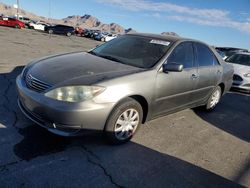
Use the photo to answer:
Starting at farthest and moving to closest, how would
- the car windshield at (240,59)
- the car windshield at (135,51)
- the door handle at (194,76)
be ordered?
the car windshield at (240,59) < the door handle at (194,76) < the car windshield at (135,51)

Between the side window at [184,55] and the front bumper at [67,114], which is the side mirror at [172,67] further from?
the front bumper at [67,114]

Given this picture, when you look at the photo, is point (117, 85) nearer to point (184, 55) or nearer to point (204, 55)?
point (184, 55)

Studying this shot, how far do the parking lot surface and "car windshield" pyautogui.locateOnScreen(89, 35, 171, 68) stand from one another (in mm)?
1156

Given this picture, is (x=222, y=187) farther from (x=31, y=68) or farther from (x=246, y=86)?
(x=246, y=86)

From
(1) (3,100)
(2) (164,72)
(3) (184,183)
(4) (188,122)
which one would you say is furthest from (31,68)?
(4) (188,122)

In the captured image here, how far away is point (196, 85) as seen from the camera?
519 centimetres

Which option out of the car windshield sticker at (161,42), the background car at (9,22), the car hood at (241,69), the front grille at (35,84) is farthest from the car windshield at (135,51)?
the background car at (9,22)

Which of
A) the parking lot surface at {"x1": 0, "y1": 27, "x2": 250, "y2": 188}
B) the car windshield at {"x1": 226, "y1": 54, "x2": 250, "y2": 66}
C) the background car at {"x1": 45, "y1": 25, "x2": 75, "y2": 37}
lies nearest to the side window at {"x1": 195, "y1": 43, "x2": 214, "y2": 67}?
the parking lot surface at {"x1": 0, "y1": 27, "x2": 250, "y2": 188}

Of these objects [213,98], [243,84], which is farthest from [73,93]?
[243,84]

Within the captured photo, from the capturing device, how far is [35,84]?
371 cm

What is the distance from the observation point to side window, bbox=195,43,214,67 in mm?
5387

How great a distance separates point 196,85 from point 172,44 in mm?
976

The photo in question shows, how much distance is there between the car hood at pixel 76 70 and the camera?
3617 millimetres

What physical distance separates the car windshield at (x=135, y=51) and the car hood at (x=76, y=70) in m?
0.23
